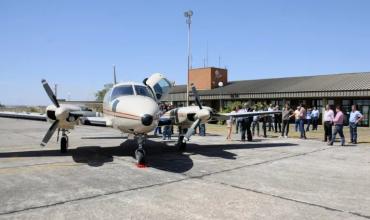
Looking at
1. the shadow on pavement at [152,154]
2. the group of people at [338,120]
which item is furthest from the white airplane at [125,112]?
the group of people at [338,120]

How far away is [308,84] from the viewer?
39.7 metres

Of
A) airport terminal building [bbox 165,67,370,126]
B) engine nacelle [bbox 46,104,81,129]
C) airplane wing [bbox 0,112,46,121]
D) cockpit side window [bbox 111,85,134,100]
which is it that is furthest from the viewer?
airport terminal building [bbox 165,67,370,126]

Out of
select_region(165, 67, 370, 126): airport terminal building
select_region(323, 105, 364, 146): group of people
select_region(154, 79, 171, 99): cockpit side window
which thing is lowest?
select_region(323, 105, 364, 146): group of people

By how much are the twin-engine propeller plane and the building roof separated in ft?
78.0

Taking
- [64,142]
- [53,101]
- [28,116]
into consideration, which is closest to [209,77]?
[28,116]

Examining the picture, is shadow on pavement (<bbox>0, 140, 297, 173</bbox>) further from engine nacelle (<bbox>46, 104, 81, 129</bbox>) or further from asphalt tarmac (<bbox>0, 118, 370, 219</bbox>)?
engine nacelle (<bbox>46, 104, 81, 129</bbox>)

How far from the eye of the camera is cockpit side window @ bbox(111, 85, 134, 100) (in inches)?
476

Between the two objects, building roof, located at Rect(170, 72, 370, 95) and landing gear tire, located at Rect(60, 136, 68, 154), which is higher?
building roof, located at Rect(170, 72, 370, 95)

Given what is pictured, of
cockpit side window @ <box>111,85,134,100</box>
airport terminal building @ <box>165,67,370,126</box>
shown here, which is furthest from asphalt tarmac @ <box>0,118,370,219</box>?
airport terminal building @ <box>165,67,370,126</box>

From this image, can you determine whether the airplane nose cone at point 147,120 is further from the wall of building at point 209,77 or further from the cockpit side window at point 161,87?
the wall of building at point 209,77

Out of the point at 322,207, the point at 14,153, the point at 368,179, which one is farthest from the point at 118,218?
the point at 14,153

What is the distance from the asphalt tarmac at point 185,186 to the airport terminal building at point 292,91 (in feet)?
75.9

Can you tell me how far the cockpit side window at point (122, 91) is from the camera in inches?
476

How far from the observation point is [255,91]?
41781 mm
